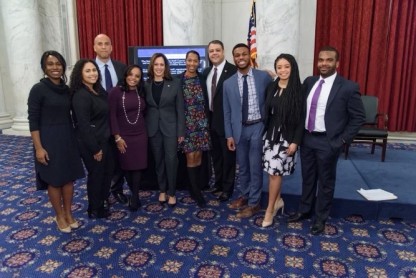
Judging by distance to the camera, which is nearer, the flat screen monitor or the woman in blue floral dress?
the woman in blue floral dress

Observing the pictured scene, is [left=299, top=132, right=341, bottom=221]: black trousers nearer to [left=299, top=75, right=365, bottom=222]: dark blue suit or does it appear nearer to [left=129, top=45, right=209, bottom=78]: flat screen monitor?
[left=299, top=75, right=365, bottom=222]: dark blue suit

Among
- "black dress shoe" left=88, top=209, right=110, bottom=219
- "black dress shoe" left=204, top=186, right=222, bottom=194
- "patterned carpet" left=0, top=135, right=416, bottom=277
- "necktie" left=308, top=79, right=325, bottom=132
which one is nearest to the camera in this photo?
"patterned carpet" left=0, top=135, right=416, bottom=277

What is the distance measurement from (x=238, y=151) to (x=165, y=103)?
85 cm

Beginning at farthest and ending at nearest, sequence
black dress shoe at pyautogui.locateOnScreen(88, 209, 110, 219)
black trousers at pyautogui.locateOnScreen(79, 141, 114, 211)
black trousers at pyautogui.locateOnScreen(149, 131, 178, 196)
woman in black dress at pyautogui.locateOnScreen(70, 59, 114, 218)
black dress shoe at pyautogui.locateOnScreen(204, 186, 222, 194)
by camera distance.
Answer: black dress shoe at pyautogui.locateOnScreen(204, 186, 222, 194)
black trousers at pyautogui.locateOnScreen(149, 131, 178, 196)
black dress shoe at pyautogui.locateOnScreen(88, 209, 110, 219)
black trousers at pyautogui.locateOnScreen(79, 141, 114, 211)
woman in black dress at pyautogui.locateOnScreen(70, 59, 114, 218)

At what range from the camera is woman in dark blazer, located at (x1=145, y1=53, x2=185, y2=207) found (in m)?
3.24

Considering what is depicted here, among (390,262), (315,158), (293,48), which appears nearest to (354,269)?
(390,262)

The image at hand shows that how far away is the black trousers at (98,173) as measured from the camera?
305cm

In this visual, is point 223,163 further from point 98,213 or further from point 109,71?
point 109,71

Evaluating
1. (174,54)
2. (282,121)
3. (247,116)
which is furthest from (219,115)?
(174,54)

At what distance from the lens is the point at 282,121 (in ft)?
9.12

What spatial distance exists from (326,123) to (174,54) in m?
3.05

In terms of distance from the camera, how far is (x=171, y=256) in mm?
2605

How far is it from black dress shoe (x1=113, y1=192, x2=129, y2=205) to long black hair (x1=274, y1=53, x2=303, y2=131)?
196 cm

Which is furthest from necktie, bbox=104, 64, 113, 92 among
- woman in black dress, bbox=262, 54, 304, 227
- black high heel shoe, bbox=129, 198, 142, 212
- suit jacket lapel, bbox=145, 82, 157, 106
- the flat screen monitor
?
woman in black dress, bbox=262, 54, 304, 227
